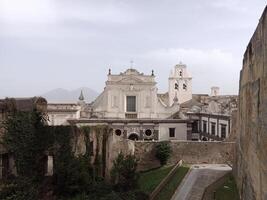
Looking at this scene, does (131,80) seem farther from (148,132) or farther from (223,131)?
(223,131)

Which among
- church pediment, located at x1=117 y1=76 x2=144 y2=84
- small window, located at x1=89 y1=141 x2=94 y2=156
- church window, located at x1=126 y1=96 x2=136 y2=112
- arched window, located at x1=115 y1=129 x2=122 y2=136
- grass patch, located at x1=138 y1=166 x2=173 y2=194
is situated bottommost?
grass patch, located at x1=138 y1=166 x2=173 y2=194

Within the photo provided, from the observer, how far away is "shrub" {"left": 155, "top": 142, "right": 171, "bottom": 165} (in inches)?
1164

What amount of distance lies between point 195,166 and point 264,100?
18147mm

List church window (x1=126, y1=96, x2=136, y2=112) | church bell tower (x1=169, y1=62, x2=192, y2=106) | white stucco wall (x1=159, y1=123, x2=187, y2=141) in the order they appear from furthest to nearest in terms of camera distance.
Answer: church bell tower (x1=169, y1=62, x2=192, y2=106) → church window (x1=126, y1=96, x2=136, y2=112) → white stucco wall (x1=159, y1=123, x2=187, y2=141)

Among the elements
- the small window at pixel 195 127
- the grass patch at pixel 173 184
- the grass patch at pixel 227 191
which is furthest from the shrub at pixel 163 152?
the small window at pixel 195 127

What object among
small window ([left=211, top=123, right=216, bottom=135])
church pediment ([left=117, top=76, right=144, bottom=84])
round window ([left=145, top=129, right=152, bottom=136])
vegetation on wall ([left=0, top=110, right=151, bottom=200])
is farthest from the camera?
church pediment ([left=117, top=76, right=144, bottom=84])

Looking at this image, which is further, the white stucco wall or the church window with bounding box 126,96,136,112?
the church window with bounding box 126,96,136,112

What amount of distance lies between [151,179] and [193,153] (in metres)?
6.26

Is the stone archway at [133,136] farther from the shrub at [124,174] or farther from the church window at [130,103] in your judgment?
the shrub at [124,174]

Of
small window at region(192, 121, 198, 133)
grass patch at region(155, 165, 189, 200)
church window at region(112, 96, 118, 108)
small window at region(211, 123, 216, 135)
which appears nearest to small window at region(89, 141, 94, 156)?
grass patch at region(155, 165, 189, 200)

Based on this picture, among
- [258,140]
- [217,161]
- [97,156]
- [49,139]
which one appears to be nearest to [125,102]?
[217,161]

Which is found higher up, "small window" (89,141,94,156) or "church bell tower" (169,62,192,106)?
"church bell tower" (169,62,192,106)

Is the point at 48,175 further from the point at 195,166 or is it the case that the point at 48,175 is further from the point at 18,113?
the point at 195,166

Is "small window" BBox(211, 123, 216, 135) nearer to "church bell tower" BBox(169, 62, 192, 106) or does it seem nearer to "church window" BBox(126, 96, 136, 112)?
"church window" BBox(126, 96, 136, 112)
